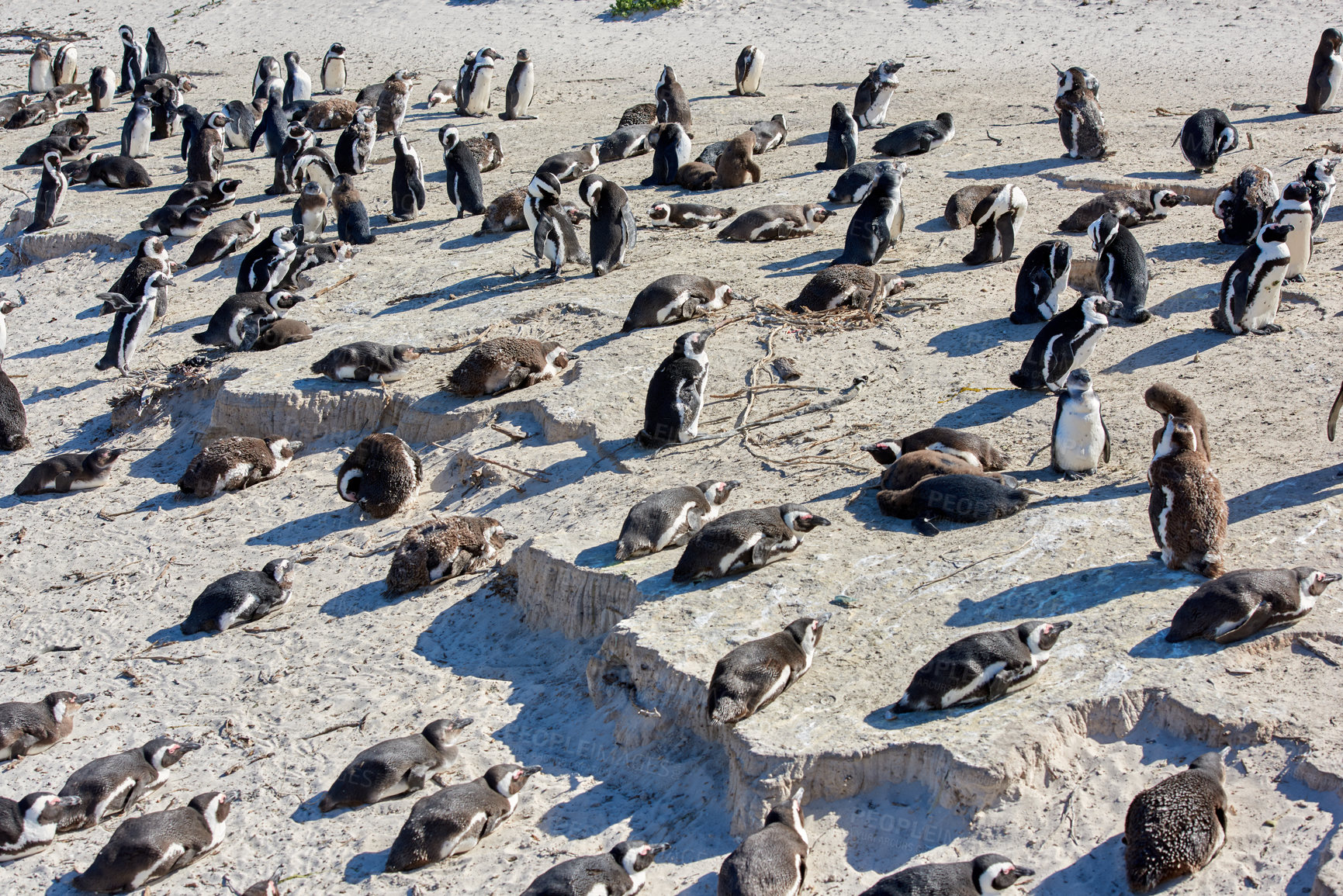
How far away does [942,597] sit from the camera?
575cm

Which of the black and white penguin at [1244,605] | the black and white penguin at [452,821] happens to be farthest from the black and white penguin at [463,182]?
the black and white penguin at [1244,605]

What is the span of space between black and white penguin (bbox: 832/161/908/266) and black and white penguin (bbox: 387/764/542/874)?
21.0 feet

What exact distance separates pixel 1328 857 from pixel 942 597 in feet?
6.76

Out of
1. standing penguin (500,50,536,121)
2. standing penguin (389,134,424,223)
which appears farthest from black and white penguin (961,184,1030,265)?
standing penguin (500,50,536,121)

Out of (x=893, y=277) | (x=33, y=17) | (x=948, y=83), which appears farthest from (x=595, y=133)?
(x=33, y=17)

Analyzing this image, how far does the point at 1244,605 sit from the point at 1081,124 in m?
9.21

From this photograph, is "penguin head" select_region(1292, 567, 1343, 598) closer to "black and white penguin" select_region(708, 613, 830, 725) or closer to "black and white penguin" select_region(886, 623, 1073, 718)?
"black and white penguin" select_region(886, 623, 1073, 718)

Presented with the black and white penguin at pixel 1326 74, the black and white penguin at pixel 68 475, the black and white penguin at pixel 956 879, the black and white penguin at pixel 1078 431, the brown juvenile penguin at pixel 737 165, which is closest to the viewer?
the black and white penguin at pixel 956 879

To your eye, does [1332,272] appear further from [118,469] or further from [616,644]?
[118,469]

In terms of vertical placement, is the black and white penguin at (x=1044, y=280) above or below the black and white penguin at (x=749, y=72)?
below

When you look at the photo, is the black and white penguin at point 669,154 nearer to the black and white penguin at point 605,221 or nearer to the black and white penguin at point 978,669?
the black and white penguin at point 605,221

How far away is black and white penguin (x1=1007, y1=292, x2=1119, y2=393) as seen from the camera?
7.96m

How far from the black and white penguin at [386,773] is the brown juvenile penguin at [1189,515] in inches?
140

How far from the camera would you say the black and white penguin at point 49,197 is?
14.9 meters
